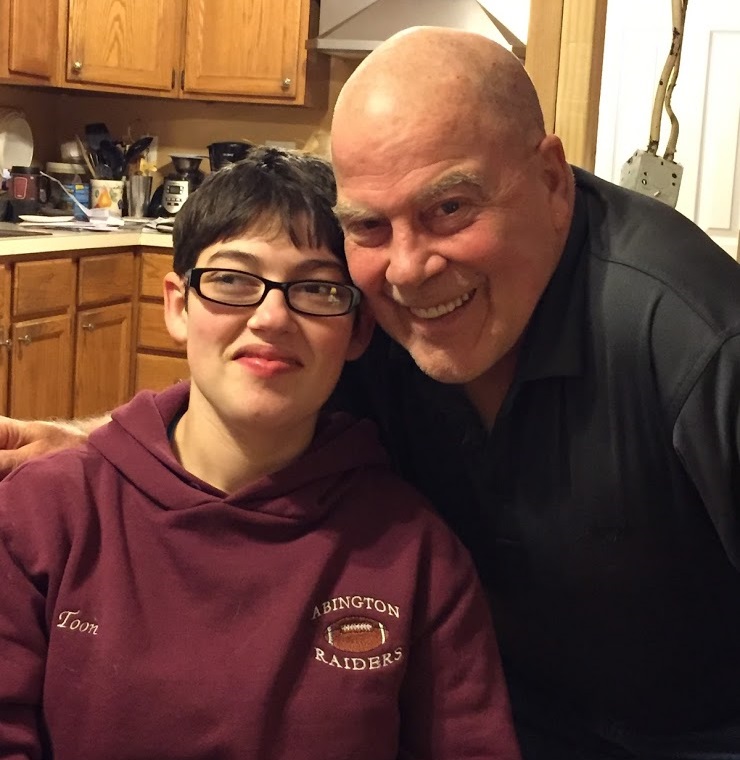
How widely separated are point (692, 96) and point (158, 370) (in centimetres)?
240

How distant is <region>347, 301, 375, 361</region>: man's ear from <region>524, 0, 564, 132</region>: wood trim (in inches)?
21.8

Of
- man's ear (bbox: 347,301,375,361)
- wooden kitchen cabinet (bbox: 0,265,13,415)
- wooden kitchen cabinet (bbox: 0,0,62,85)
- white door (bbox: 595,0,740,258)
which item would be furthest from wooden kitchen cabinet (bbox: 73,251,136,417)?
man's ear (bbox: 347,301,375,361)

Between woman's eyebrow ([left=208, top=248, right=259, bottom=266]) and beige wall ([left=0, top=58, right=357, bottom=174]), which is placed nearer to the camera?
woman's eyebrow ([left=208, top=248, right=259, bottom=266])

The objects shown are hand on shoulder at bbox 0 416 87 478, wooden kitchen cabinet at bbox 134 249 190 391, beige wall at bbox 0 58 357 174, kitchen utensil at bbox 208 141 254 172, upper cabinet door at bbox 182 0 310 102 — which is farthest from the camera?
beige wall at bbox 0 58 357 174

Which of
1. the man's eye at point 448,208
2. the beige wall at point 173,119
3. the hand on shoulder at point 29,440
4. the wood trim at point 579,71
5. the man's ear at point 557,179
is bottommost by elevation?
the hand on shoulder at point 29,440

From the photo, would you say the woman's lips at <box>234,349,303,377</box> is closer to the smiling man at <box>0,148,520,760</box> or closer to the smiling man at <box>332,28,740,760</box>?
the smiling man at <box>0,148,520,760</box>

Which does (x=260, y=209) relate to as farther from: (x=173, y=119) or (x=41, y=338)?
(x=173, y=119)

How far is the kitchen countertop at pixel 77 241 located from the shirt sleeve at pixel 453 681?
225 centimetres

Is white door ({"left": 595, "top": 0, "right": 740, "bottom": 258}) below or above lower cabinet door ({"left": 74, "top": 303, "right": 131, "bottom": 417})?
above

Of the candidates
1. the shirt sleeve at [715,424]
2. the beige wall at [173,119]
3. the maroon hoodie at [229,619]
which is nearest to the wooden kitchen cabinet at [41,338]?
the beige wall at [173,119]

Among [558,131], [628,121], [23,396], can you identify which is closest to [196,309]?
[558,131]

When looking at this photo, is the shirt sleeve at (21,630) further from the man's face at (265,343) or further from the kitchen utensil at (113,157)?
the kitchen utensil at (113,157)

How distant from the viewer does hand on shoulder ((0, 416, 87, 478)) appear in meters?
1.17

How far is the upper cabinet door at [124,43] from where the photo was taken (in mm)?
3887
